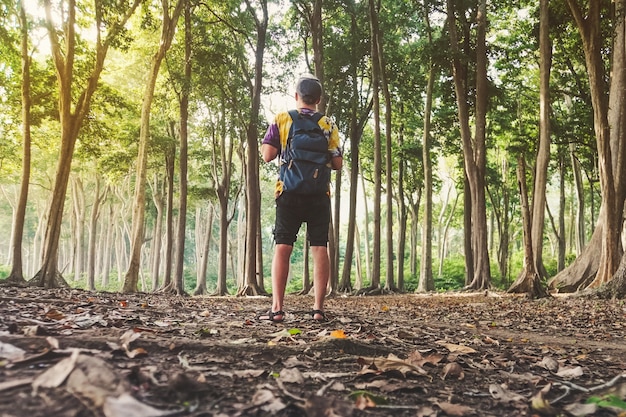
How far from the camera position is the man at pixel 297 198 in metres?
4.02

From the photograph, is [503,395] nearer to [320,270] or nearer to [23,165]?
[320,270]

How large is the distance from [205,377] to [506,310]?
21.3 feet

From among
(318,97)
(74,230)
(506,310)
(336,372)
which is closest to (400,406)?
(336,372)

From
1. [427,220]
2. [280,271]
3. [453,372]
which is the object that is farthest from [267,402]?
[427,220]

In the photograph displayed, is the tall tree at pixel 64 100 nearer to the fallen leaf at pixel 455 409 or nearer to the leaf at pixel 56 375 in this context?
the leaf at pixel 56 375

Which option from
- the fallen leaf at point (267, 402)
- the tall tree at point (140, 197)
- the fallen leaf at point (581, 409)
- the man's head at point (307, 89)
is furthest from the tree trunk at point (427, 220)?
the fallen leaf at point (267, 402)

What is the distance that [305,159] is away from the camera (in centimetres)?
393

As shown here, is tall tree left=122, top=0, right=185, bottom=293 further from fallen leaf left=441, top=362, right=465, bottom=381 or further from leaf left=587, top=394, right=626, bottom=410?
leaf left=587, top=394, right=626, bottom=410

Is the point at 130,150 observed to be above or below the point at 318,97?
above

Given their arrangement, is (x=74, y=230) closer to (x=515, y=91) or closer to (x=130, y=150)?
(x=130, y=150)

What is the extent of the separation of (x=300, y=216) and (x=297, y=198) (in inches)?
6.8

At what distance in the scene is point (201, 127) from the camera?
21.1 metres

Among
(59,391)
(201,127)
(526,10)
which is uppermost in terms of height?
(526,10)

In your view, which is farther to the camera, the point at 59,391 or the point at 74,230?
the point at 74,230
